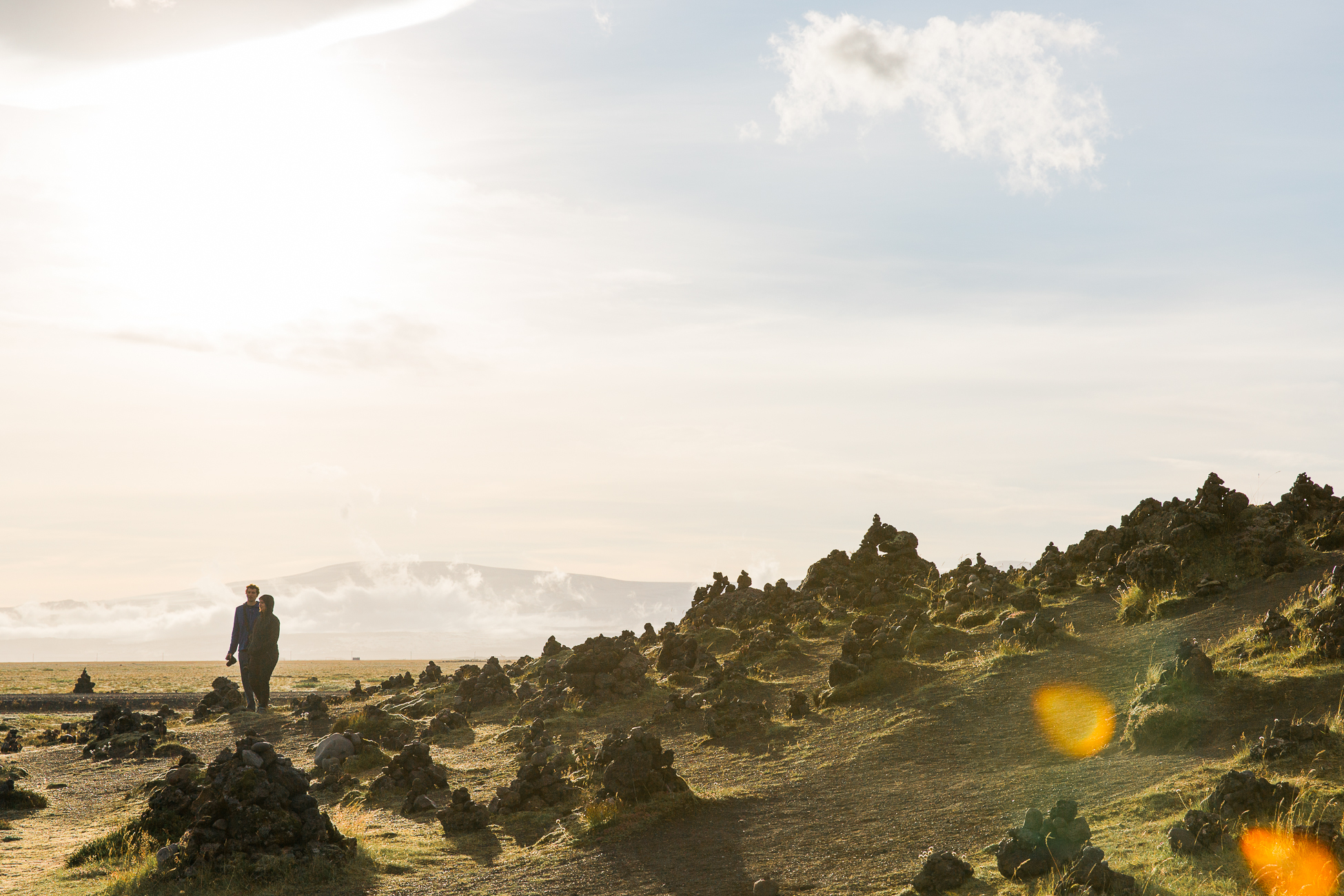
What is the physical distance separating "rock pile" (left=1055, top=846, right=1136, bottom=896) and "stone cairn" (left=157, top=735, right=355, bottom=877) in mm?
9334

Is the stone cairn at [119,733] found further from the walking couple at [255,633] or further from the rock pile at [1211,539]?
the rock pile at [1211,539]

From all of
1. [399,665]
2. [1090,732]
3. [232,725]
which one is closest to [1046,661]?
[1090,732]

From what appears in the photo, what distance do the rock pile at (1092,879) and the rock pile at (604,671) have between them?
1830 centimetres

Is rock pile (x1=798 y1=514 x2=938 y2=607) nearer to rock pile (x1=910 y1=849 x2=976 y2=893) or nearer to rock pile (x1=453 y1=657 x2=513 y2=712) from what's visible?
rock pile (x1=453 y1=657 x2=513 y2=712)

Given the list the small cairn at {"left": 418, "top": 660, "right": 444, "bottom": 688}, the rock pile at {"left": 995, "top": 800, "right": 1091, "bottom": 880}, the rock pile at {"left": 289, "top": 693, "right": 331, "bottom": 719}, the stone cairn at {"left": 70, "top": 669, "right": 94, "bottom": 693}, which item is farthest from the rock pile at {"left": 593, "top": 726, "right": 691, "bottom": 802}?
the stone cairn at {"left": 70, "top": 669, "right": 94, "bottom": 693}

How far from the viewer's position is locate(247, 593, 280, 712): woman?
27.7 meters

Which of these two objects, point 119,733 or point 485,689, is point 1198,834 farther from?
point 119,733

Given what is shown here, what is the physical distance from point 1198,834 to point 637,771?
27.0 ft

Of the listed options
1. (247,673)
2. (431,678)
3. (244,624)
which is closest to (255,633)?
(244,624)

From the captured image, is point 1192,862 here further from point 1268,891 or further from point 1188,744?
A: point 1188,744

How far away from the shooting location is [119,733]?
27609 millimetres

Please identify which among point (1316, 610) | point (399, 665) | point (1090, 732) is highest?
point (1316, 610)

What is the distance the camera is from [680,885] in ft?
37.8

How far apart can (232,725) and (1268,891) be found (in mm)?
28700
